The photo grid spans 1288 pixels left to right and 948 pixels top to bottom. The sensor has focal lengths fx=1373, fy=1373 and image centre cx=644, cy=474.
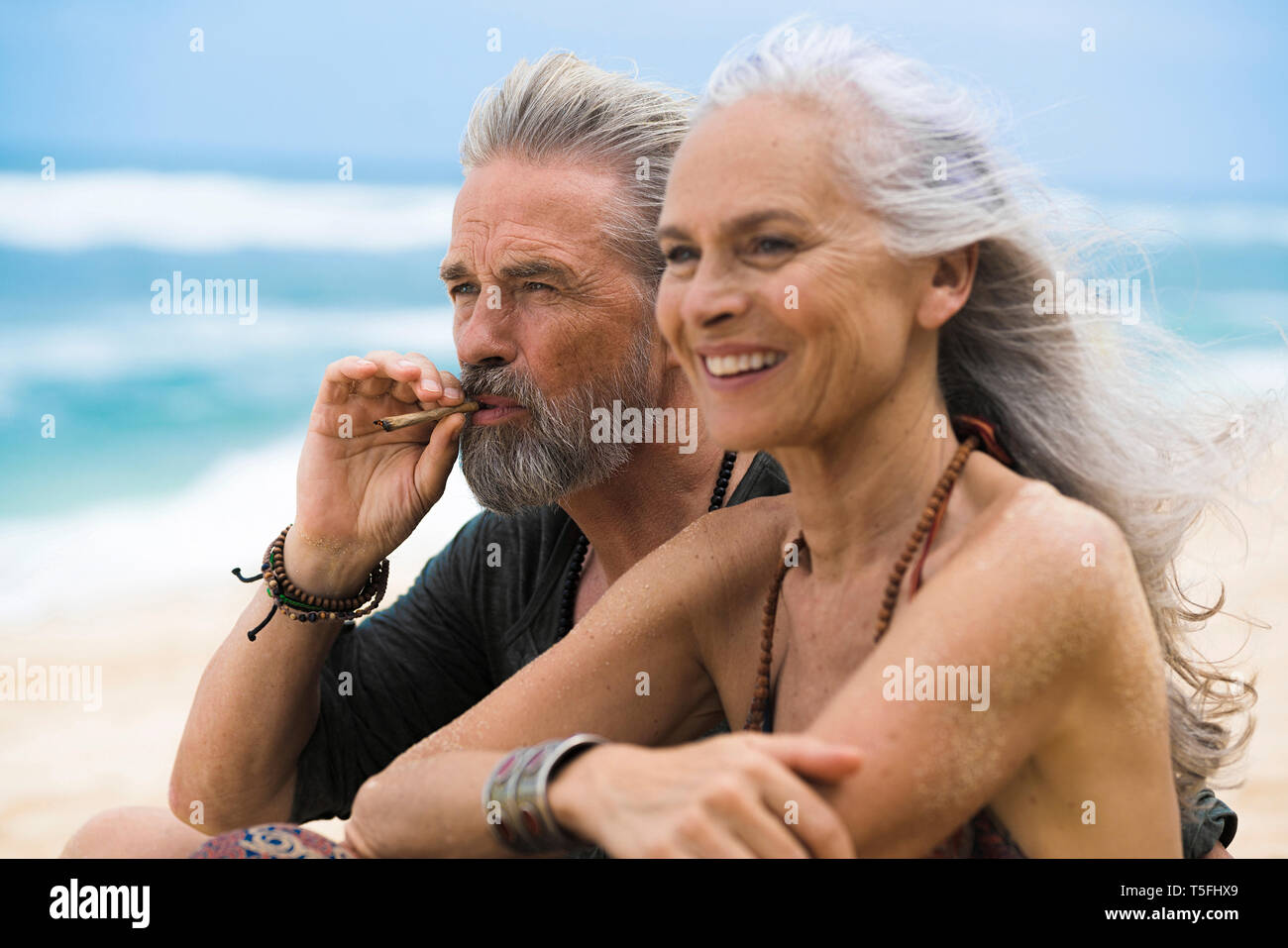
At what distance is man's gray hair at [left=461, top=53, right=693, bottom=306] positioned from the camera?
Result: 11.3 ft

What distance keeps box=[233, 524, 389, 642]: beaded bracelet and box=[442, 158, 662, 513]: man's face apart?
0.37m

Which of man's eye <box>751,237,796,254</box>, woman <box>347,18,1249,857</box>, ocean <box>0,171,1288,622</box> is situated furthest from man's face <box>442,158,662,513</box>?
ocean <box>0,171,1288,622</box>

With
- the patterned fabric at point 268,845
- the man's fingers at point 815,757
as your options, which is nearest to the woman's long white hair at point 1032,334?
the man's fingers at point 815,757

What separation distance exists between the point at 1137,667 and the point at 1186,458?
0.69 meters

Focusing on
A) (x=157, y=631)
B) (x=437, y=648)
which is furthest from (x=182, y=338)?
(x=437, y=648)

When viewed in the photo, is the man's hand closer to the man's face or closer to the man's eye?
the man's face

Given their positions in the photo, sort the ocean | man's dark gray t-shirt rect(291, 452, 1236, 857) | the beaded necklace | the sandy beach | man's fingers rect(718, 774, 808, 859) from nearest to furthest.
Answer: man's fingers rect(718, 774, 808, 859)
the beaded necklace
man's dark gray t-shirt rect(291, 452, 1236, 857)
the sandy beach
the ocean

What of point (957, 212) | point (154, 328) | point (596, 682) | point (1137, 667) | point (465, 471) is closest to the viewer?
point (1137, 667)

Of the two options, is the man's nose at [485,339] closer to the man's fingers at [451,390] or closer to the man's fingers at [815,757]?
the man's fingers at [451,390]

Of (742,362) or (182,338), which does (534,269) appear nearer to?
(742,362)

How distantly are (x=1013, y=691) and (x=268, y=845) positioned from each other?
1.19 meters
